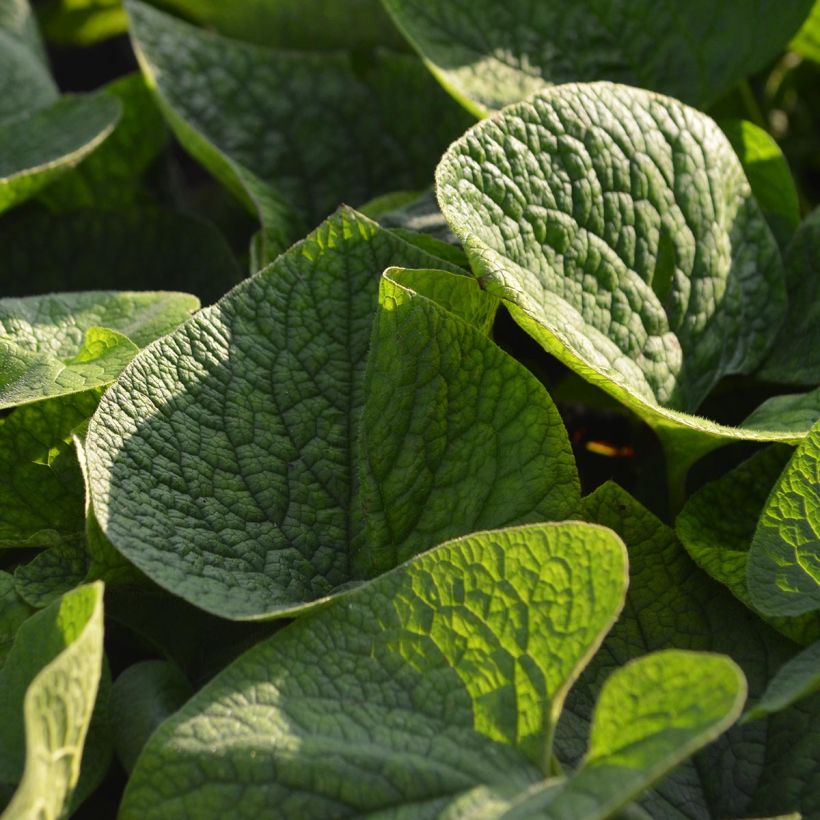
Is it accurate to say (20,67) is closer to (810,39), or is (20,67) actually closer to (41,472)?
(41,472)

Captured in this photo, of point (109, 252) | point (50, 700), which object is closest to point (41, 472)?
point (50, 700)

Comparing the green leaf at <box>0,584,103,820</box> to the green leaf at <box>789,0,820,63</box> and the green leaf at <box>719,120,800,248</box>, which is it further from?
the green leaf at <box>789,0,820,63</box>

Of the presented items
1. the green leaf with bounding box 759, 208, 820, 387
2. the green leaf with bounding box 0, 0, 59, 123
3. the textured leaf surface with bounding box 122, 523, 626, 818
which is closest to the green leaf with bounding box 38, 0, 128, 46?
the green leaf with bounding box 0, 0, 59, 123

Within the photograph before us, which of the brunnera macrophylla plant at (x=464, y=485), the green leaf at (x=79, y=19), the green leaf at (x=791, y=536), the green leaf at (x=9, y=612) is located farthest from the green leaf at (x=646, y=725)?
the green leaf at (x=79, y=19)

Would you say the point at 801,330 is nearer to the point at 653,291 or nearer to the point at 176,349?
the point at 653,291

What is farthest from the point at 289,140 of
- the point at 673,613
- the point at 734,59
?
the point at 673,613

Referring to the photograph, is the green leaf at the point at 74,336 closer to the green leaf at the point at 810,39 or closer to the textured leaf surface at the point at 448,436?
the textured leaf surface at the point at 448,436
